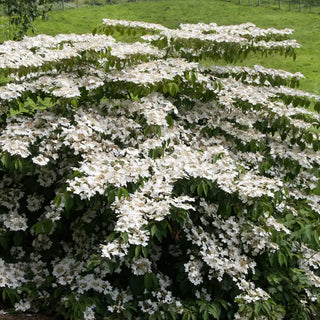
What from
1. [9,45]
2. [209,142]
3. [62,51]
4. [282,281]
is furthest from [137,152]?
[9,45]

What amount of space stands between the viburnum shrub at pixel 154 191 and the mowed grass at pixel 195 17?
14037 mm

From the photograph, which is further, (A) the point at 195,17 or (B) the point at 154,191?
(A) the point at 195,17

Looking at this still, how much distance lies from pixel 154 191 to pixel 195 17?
2368cm

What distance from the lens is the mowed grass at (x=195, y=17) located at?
21484 millimetres

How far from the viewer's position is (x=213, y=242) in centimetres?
406

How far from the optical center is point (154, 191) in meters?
3.65

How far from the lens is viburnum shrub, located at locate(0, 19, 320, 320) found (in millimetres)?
3668

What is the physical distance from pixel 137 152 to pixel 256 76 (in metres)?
2.37

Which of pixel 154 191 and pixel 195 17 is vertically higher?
pixel 154 191

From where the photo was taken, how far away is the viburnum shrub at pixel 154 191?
3668 mm

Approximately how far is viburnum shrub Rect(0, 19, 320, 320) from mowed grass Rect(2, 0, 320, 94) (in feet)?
46.1

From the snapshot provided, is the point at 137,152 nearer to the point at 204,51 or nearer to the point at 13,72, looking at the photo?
the point at 13,72

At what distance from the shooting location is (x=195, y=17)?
25594 millimetres

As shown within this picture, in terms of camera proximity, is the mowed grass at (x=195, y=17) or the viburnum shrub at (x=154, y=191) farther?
the mowed grass at (x=195, y=17)
